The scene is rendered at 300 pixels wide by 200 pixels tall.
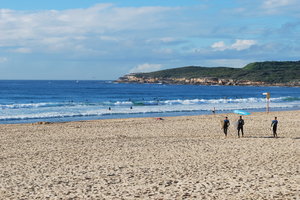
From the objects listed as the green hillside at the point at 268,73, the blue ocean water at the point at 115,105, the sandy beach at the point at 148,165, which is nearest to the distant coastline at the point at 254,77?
the green hillside at the point at 268,73

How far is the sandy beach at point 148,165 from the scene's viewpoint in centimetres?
1063

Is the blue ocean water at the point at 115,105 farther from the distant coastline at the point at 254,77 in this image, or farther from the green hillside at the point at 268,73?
the green hillside at the point at 268,73

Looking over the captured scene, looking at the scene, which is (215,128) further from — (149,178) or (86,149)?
(149,178)

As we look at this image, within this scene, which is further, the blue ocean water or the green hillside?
the green hillside

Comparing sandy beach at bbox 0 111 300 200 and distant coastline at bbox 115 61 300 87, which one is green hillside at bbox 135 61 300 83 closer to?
distant coastline at bbox 115 61 300 87

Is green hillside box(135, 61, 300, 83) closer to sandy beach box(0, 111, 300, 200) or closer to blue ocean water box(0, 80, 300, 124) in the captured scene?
blue ocean water box(0, 80, 300, 124)

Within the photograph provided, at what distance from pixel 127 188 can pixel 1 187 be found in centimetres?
352

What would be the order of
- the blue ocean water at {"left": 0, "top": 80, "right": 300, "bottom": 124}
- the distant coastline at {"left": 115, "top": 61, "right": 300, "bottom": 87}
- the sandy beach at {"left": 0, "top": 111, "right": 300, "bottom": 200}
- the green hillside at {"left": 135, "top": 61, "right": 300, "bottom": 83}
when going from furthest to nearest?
the green hillside at {"left": 135, "top": 61, "right": 300, "bottom": 83} → the distant coastline at {"left": 115, "top": 61, "right": 300, "bottom": 87} → the blue ocean water at {"left": 0, "top": 80, "right": 300, "bottom": 124} → the sandy beach at {"left": 0, "top": 111, "right": 300, "bottom": 200}

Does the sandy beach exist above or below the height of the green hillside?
below

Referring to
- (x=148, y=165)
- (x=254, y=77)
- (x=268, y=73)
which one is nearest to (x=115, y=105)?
(x=148, y=165)

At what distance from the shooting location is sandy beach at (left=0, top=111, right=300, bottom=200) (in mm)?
10633

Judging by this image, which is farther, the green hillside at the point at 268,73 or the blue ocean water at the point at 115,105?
the green hillside at the point at 268,73

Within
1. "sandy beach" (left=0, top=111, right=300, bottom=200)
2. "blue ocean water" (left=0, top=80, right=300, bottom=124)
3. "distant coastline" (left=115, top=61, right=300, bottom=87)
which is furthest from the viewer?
"distant coastline" (left=115, top=61, right=300, bottom=87)

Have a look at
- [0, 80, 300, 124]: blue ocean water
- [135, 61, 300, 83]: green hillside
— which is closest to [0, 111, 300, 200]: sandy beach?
[0, 80, 300, 124]: blue ocean water
